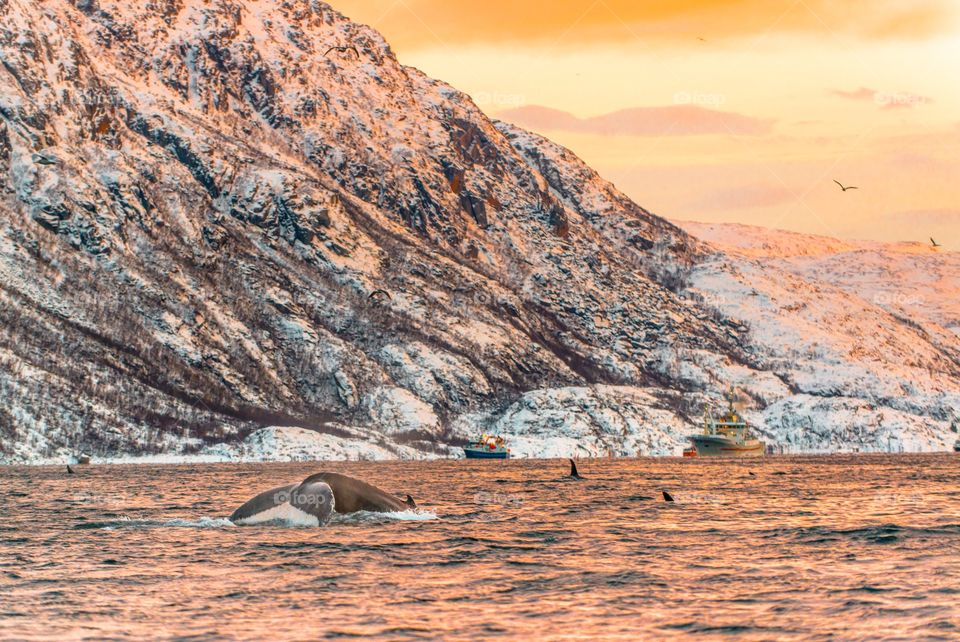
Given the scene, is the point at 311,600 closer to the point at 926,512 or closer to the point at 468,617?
the point at 468,617

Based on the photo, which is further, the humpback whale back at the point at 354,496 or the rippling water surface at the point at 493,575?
the humpback whale back at the point at 354,496

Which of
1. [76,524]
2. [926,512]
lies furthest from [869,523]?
[76,524]

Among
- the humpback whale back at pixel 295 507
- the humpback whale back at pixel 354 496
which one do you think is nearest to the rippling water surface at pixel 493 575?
the humpback whale back at pixel 354 496

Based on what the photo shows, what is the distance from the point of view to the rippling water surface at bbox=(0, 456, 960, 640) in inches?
1262

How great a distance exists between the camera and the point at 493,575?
4206 centimetres

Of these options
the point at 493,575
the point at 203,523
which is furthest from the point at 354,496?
the point at 493,575

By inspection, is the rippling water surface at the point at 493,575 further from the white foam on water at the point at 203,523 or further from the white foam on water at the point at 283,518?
the white foam on water at the point at 283,518

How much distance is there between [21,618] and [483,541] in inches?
942

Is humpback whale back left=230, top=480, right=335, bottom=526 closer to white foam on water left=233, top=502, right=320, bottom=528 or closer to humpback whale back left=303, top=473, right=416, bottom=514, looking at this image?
white foam on water left=233, top=502, right=320, bottom=528

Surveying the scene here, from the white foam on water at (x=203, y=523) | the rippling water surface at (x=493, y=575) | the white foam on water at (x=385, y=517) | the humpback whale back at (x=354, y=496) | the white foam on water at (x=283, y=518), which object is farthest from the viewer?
the white foam on water at (x=385, y=517)

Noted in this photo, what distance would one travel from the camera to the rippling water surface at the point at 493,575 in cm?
3206

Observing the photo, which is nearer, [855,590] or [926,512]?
[855,590]

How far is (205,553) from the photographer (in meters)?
47.9

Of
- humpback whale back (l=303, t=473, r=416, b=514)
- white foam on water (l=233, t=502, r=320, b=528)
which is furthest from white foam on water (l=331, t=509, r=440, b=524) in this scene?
white foam on water (l=233, t=502, r=320, b=528)
